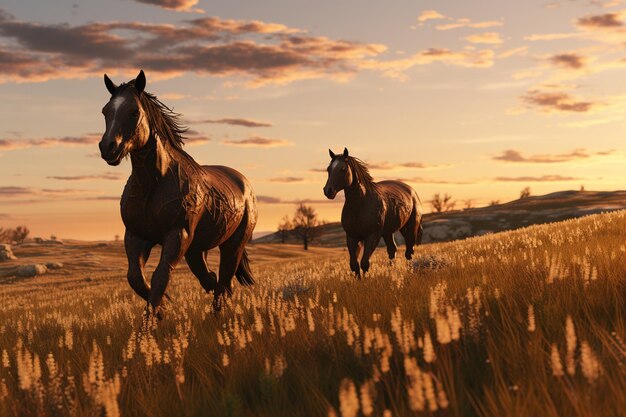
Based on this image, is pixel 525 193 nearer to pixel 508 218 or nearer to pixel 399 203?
pixel 508 218

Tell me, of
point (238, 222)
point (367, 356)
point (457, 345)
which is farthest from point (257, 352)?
point (238, 222)

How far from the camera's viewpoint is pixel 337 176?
14.0m

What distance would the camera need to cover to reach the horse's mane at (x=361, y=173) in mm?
14391

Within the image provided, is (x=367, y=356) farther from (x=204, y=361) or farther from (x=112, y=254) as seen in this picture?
(x=112, y=254)

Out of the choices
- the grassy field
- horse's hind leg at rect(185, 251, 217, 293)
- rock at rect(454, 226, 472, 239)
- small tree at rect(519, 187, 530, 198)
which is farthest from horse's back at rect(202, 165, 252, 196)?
small tree at rect(519, 187, 530, 198)

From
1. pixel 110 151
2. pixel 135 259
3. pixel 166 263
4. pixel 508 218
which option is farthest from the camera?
pixel 508 218

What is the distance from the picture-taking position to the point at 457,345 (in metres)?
3.88

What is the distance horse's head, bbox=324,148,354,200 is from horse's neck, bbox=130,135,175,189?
20.1ft

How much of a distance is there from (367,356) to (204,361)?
1569mm

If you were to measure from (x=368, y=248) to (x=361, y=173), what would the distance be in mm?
1981

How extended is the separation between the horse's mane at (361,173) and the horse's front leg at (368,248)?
50.2 inches

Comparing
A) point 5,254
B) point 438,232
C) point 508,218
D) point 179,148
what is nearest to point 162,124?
point 179,148

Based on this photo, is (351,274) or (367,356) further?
(351,274)

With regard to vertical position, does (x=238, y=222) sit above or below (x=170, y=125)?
below
